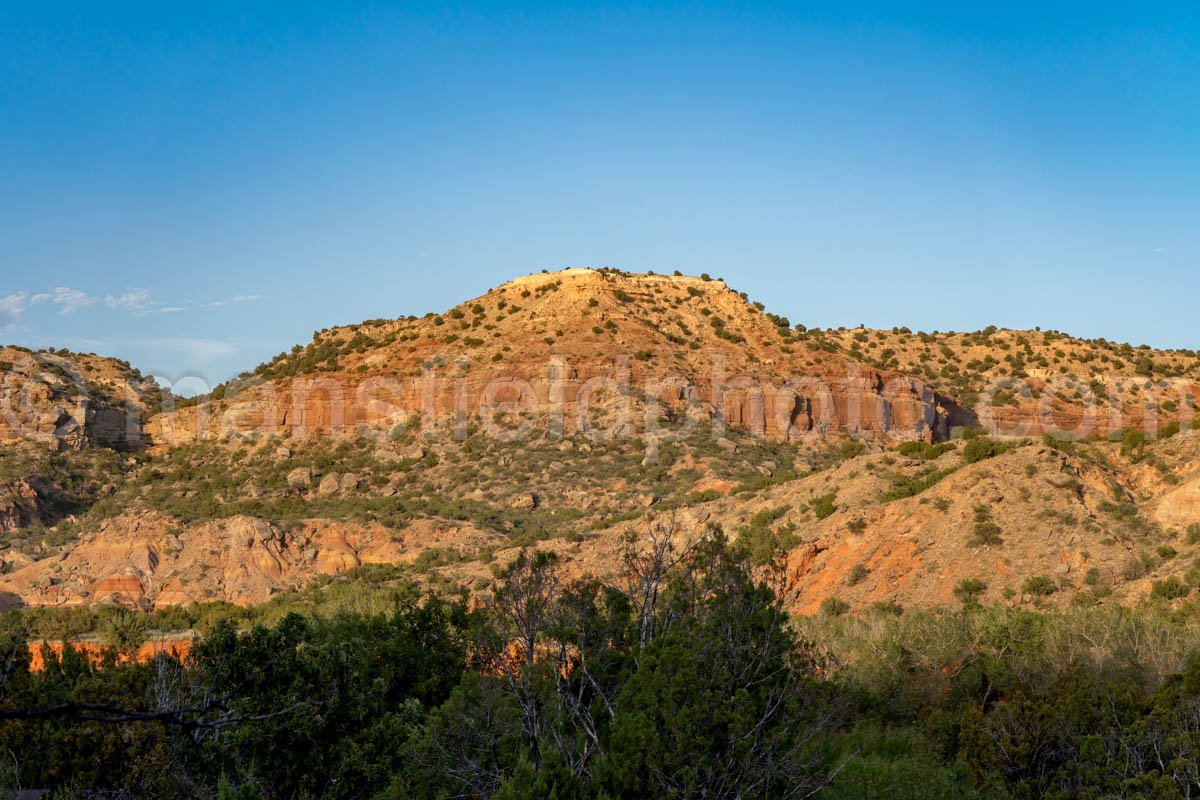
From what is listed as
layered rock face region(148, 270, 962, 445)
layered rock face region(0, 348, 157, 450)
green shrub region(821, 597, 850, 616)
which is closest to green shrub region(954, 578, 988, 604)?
green shrub region(821, 597, 850, 616)

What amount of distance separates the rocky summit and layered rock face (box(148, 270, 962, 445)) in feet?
0.65

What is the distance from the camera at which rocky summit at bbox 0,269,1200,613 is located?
105 ft

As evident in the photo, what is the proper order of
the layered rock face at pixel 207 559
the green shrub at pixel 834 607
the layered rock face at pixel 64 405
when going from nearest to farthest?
1. the green shrub at pixel 834 607
2. the layered rock face at pixel 207 559
3. the layered rock face at pixel 64 405

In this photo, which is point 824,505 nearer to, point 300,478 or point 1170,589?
point 1170,589

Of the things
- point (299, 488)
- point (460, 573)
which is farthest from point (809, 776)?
point (299, 488)

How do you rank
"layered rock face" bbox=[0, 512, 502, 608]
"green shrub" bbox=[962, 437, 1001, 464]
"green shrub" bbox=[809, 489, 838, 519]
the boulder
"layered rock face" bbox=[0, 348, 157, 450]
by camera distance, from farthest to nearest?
"layered rock face" bbox=[0, 348, 157, 450] → the boulder → "layered rock face" bbox=[0, 512, 502, 608] → "green shrub" bbox=[962, 437, 1001, 464] → "green shrub" bbox=[809, 489, 838, 519]

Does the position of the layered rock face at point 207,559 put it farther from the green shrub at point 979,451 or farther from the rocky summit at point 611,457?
the green shrub at point 979,451

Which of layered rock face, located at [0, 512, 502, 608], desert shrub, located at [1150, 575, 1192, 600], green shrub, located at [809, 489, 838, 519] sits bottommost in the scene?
layered rock face, located at [0, 512, 502, 608]

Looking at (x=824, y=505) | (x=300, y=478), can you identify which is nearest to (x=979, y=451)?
(x=824, y=505)

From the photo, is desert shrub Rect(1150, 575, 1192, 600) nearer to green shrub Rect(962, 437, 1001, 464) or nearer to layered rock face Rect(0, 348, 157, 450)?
green shrub Rect(962, 437, 1001, 464)

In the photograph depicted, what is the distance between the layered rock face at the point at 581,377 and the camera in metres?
59.8

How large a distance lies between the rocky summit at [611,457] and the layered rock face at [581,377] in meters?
0.20

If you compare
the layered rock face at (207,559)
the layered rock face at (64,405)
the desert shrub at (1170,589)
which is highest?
the layered rock face at (64,405)

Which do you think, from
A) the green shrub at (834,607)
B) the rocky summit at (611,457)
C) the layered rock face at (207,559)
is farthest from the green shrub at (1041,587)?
the layered rock face at (207,559)
